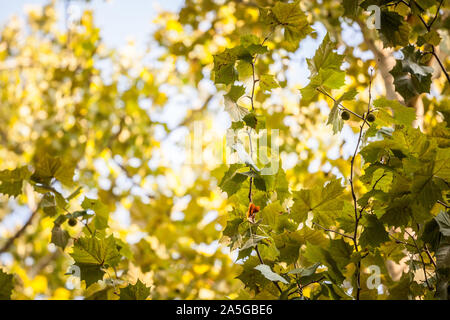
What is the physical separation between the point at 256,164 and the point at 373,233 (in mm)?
Result: 295

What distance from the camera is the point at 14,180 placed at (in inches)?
42.9

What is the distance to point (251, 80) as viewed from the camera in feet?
3.20

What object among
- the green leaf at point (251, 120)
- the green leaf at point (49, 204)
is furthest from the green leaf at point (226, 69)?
the green leaf at point (49, 204)

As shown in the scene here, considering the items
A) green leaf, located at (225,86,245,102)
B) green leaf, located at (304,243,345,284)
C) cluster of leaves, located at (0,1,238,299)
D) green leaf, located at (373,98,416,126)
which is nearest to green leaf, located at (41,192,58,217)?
cluster of leaves, located at (0,1,238,299)

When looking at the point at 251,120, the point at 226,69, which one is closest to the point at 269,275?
the point at 251,120

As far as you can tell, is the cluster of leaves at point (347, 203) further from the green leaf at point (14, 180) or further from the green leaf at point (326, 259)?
the green leaf at point (14, 180)

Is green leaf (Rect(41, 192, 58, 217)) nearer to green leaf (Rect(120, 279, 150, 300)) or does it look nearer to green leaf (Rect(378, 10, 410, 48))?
green leaf (Rect(120, 279, 150, 300))

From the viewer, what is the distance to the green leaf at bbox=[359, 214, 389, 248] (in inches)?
30.4

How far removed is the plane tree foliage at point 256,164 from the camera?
79 cm

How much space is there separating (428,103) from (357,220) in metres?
1.04

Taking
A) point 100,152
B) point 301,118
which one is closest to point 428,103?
point 301,118

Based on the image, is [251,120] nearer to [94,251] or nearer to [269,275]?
[269,275]
